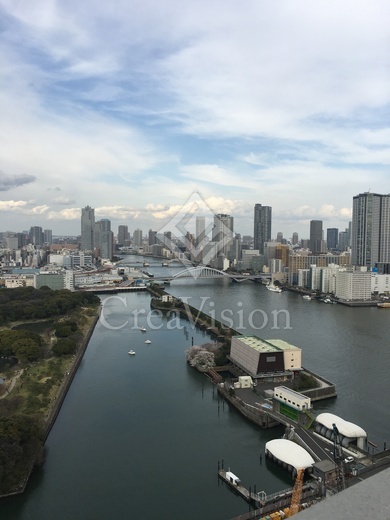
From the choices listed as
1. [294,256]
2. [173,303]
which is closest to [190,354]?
[173,303]

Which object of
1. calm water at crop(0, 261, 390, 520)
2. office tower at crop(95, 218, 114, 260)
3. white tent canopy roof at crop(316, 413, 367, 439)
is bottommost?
calm water at crop(0, 261, 390, 520)

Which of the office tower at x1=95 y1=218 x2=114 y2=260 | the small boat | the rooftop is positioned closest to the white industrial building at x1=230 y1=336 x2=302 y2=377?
the rooftop

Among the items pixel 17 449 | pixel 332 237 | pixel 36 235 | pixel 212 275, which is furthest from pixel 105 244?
pixel 17 449

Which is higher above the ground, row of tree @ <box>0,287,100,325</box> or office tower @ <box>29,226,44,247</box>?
office tower @ <box>29,226,44,247</box>

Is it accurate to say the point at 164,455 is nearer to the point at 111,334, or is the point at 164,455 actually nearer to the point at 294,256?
the point at 111,334

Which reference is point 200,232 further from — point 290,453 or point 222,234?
point 290,453

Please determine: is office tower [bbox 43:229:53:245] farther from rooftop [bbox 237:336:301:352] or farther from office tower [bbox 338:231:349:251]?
rooftop [bbox 237:336:301:352]

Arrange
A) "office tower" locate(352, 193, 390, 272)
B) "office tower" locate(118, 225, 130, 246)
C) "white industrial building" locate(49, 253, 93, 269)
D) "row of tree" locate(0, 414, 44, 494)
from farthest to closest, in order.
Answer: "office tower" locate(118, 225, 130, 246), "white industrial building" locate(49, 253, 93, 269), "office tower" locate(352, 193, 390, 272), "row of tree" locate(0, 414, 44, 494)
